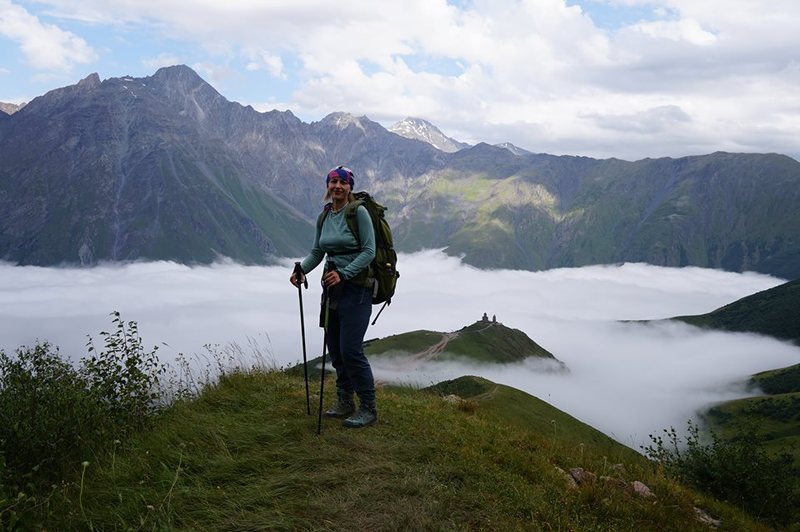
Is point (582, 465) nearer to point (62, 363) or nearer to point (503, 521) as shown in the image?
point (503, 521)

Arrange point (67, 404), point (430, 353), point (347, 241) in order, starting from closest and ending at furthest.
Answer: point (67, 404) < point (347, 241) < point (430, 353)

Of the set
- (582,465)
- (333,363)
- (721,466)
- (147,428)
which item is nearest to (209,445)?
(147,428)

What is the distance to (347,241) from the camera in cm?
909

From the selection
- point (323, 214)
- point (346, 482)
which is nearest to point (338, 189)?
point (323, 214)

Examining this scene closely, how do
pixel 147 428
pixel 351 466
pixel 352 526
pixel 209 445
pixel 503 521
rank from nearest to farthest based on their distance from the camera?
pixel 352 526
pixel 503 521
pixel 351 466
pixel 209 445
pixel 147 428

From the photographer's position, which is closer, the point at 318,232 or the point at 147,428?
the point at 147,428

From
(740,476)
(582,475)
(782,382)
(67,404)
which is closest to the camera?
(67,404)

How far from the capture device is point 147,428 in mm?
8773

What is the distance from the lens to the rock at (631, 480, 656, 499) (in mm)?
8055

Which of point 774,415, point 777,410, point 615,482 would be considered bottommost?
point 774,415

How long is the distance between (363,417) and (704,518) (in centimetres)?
546

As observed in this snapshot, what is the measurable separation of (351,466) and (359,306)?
8.99 feet

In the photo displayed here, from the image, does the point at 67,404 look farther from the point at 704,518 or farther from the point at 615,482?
the point at 704,518

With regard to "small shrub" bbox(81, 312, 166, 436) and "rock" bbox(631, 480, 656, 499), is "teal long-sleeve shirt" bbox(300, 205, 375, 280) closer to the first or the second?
"small shrub" bbox(81, 312, 166, 436)
